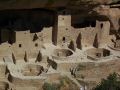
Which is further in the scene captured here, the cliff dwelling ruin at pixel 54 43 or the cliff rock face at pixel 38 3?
the cliff dwelling ruin at pixel 54 43

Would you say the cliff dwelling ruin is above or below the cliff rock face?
below

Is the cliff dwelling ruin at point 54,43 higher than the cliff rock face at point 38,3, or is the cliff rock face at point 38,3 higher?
the cliff rock face at point 38,3

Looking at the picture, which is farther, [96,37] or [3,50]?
[96,37]

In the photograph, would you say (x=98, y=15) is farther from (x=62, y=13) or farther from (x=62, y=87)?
(x=62, y=87)

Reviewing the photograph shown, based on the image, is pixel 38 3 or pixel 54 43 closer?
pixel 38 3

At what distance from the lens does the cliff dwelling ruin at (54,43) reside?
19.0 meters

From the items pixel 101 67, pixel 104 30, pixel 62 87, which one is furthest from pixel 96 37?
pixel 62 87

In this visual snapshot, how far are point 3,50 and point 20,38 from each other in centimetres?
83

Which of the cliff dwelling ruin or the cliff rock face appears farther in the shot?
the cliff dwelling ruin

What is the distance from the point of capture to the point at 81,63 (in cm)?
1967

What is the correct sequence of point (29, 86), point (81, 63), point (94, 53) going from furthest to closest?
point (94, 53)
point (81, 63)
point (29, 86)

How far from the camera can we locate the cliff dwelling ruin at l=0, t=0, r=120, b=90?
1905 cm

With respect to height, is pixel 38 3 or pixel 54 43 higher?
pixel 38 3

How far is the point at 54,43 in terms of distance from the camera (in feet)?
68.5
